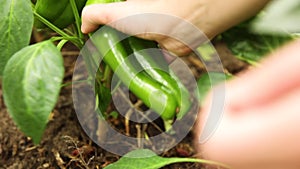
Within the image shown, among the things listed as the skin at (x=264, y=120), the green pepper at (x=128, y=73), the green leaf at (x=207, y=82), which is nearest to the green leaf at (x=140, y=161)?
the green pepper at (x=128, y=73)

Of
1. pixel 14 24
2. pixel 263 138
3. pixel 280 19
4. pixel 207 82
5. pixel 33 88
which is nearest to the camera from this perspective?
pixel 263 138

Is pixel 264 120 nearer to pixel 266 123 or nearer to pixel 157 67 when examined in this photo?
pixel 266 123

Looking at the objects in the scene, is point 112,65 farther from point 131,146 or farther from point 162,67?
point 131,146

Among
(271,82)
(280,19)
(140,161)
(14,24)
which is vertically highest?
(280,19)

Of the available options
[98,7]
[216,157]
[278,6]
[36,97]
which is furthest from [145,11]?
[216,157]

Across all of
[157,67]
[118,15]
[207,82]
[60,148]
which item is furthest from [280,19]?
[60,148]

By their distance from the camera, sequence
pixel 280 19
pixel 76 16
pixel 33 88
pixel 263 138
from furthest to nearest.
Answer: pixel 280 19 → pixel 76 16 → pixel 33 88 → pixel 263 138

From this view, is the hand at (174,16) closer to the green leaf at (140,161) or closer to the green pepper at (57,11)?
the green pepper at (57,11)

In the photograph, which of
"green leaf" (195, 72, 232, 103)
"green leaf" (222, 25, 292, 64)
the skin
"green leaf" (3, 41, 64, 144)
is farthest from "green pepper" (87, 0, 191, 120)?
the skin
